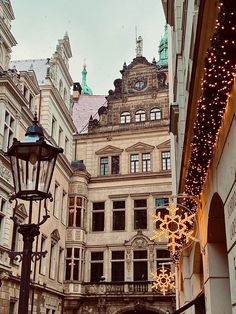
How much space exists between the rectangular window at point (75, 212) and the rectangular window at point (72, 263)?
154 cm

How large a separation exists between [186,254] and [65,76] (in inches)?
713

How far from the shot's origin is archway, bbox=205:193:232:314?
7121 mm

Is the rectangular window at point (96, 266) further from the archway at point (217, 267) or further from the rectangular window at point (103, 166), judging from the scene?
the archway at point (217, 267)

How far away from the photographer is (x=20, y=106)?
20.8 meters

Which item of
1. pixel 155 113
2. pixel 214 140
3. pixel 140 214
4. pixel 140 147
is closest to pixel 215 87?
pixel 214 140

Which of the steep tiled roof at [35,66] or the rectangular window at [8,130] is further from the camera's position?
the steep tiled roof at [35,66]

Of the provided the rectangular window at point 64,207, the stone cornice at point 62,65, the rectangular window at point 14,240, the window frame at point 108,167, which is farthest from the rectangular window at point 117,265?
the stone cornice at point 62,65

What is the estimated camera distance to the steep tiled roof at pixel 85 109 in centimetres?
3433

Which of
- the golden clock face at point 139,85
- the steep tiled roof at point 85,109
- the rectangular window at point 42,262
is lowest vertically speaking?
the rectangular window at point 42,262

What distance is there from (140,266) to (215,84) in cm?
2350

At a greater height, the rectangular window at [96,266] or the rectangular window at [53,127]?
the rectangular window at [53,127]

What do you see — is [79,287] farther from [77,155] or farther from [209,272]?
[209,272]

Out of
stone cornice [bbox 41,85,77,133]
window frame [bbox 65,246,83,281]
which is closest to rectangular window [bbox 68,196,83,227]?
window frame [bbox 65,246,83,281]

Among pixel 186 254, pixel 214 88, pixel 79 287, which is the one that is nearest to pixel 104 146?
pixel 79 287
